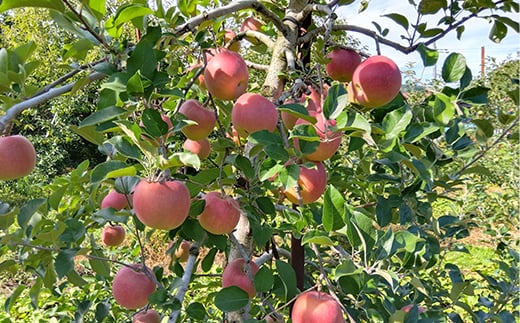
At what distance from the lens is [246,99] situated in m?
0.67

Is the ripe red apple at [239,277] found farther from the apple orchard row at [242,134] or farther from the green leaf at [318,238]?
the green leaf at [318,238]

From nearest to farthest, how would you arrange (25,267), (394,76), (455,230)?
1. (394,76)
2. (25,267)
3. (455,230)

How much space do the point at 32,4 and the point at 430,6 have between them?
2.08 feet

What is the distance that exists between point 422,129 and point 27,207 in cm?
64

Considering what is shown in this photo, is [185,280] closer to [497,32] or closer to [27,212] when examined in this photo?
[27,212]

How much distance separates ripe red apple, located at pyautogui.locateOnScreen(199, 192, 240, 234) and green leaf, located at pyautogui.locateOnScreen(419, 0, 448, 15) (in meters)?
0.47

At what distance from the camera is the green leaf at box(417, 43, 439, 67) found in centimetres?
70

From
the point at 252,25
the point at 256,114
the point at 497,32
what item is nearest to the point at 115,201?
the point at 256,114

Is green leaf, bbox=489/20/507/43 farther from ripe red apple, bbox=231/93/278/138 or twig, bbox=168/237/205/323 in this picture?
twig, bbox=168/237/205/323

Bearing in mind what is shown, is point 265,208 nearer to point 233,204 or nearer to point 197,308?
point 233,204

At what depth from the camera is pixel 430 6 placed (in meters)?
0.77

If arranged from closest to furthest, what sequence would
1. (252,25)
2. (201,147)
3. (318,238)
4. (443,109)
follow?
(318,238) → (443,109) → (201,147) → (252,25)

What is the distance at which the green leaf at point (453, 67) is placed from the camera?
26.8 inches

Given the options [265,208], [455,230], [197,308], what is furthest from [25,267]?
[455,230]
